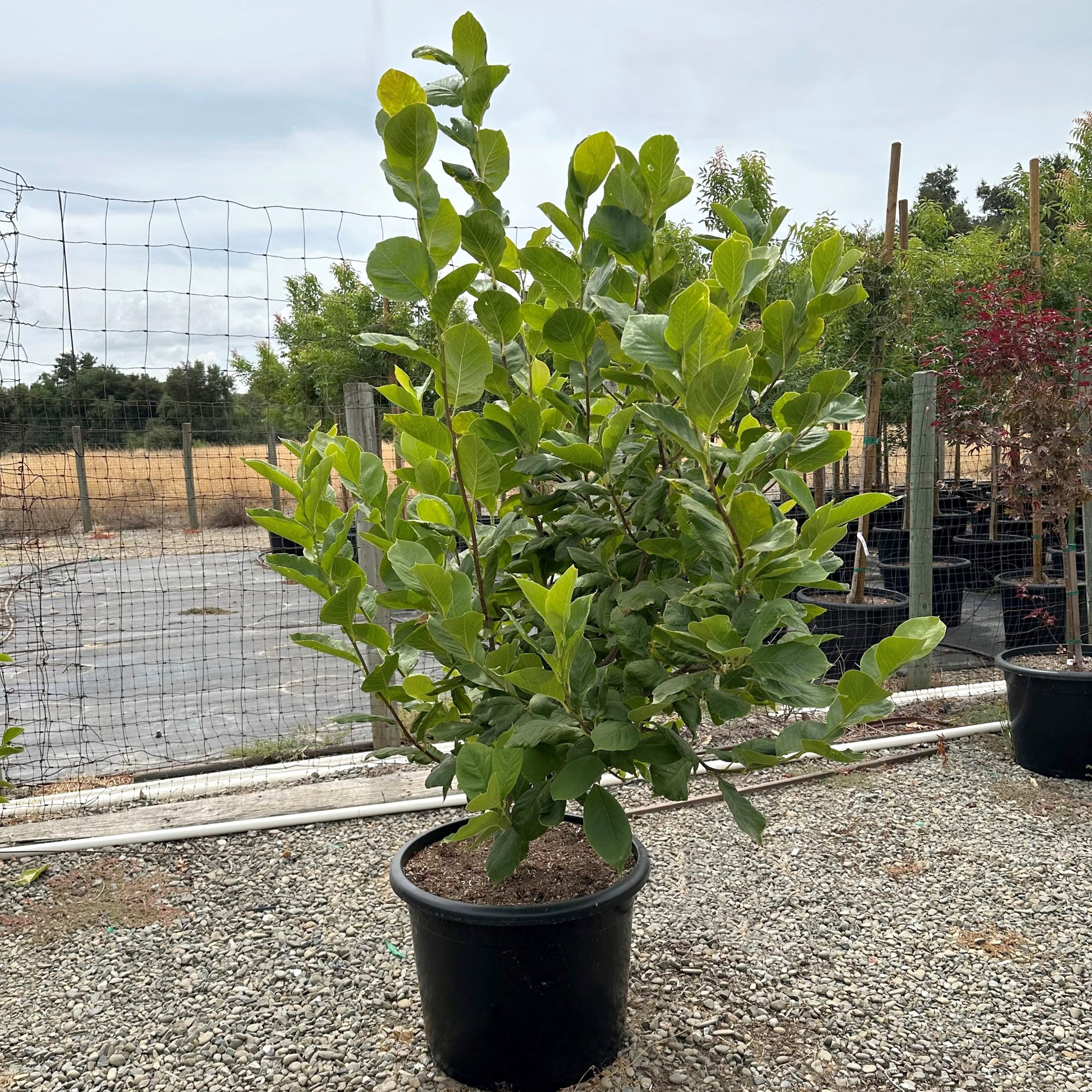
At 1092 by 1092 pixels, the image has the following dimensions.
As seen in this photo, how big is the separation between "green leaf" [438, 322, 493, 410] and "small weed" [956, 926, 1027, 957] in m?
2.09

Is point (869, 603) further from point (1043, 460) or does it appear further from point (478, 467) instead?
point (478, 467)

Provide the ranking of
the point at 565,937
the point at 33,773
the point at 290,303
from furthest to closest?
the point at 33,773 → the point at 290,303 → the point at 565,937

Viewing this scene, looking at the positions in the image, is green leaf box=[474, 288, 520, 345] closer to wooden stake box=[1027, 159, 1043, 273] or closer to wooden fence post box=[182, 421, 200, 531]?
wooden stake box=[1027, 159, 1043, 273]

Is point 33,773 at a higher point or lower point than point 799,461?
lower

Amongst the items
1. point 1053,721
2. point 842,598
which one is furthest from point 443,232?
point 842,598

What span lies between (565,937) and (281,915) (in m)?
1.26

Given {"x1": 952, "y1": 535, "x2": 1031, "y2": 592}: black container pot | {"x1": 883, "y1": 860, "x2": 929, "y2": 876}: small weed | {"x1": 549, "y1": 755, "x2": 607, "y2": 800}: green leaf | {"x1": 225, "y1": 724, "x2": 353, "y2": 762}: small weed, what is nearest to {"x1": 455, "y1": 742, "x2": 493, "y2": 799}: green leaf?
{"x1": 549, "y1": 755, "x2": 607, "y2": 800}: green leaf

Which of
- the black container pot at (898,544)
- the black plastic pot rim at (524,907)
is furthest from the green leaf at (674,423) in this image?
the black container pot at (898,544)

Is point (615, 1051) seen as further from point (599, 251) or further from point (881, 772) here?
point (881, 772)

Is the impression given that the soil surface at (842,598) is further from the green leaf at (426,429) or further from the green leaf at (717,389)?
the green leaf at (717,389)

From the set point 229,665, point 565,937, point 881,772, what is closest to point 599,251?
point 565,937

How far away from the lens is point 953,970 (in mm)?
2324

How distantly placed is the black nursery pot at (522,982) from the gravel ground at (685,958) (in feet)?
0.40

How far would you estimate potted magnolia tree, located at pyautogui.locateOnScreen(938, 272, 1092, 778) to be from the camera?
3.60 meters
